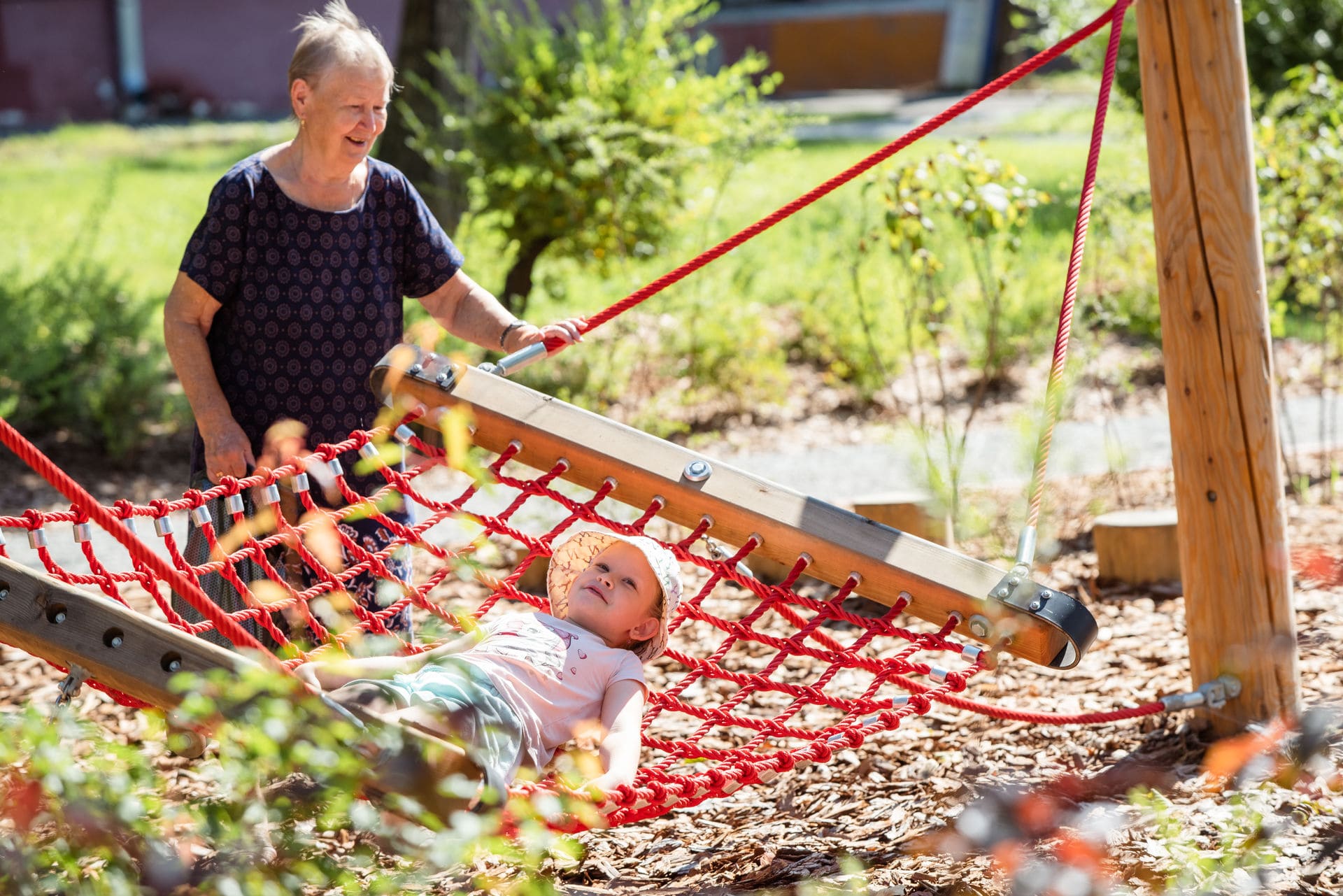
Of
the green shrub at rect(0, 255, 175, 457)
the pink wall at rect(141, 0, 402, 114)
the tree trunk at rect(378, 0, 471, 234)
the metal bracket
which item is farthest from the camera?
the pink wall at rect(141, 0, 402, 114)

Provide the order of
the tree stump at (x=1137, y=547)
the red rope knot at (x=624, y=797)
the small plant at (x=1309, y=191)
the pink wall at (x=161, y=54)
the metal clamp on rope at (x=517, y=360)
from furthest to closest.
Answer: the pink wall at (x=161, y=54)
the small plant at (x=1309, y=191)
the tree stump at (x=1137, y=547)
the metal clamp on rope at (x=517, y=360)
the red rope knot at (x=624, y=797)

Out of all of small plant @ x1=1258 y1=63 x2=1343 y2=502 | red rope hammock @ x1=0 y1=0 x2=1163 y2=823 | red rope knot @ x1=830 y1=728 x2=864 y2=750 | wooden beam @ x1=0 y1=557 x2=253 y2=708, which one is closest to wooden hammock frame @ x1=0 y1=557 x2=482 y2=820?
wooden beam @ x1=0 y1=557 x2=253 y2=708

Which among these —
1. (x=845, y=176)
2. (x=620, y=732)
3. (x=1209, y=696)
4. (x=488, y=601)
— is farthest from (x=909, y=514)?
(x=620, y=732)

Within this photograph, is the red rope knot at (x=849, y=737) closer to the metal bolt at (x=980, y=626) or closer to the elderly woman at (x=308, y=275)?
the metal bolt at (x=980, y=626)

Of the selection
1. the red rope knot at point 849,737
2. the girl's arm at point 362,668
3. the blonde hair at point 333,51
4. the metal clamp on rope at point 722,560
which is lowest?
the red rope knot at point 849,737

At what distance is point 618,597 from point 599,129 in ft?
12.8

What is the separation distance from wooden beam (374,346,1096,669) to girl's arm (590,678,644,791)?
34 centimetres

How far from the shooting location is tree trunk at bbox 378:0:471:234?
6840mm

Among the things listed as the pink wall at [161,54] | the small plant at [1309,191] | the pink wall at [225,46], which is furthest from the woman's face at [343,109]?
the pink wall at [225,46]

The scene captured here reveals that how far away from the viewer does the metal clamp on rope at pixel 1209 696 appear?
2.68 m

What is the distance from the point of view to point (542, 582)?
3848mm

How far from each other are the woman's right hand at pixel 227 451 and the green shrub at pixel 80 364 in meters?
3.44

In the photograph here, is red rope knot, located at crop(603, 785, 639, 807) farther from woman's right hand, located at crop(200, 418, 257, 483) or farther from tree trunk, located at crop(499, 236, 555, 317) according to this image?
tree trunk, located at crop(499, 236, 555, 317)

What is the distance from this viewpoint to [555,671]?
93.4 inches
